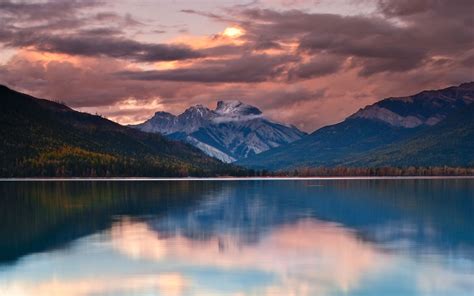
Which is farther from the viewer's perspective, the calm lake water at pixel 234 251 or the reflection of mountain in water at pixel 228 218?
the reflection of mountain in water at pixel 228 218

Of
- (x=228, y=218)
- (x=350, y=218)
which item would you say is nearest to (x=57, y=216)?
(x=228, y=218)

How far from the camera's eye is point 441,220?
90812 millimetres

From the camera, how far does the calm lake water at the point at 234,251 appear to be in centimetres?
4425

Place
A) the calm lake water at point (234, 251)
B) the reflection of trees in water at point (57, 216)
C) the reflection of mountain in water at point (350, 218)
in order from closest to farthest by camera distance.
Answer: the calm lake water at point (234, 251) → the reflection of trees in water at point (57, 216) → the reflection of mountain in water at point (350, 218)

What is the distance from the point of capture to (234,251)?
60.3 meters

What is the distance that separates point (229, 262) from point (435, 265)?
15.9 m

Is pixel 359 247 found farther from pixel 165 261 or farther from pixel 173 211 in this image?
pixel 173 211

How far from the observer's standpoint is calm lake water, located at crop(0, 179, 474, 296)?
44250mm

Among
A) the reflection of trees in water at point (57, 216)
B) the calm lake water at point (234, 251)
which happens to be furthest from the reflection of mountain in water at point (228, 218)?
the calm lake water at point (234, 251)

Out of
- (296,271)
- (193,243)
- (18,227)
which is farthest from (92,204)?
(296,271)

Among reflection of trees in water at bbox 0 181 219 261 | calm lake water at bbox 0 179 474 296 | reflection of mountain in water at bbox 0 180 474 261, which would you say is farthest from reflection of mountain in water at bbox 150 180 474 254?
reflection of trees in water at bbox 0 181 219 261

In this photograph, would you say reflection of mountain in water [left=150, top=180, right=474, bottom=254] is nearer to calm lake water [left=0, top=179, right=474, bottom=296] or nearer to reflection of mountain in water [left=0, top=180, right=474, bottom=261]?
reflection of mountain in water [left=0, top=180, right=474, bottom=261]

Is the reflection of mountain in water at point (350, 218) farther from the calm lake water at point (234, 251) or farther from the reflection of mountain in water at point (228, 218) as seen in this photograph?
the calm lake water at point (234, 251)

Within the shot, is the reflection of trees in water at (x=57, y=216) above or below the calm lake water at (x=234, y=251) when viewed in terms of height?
above
